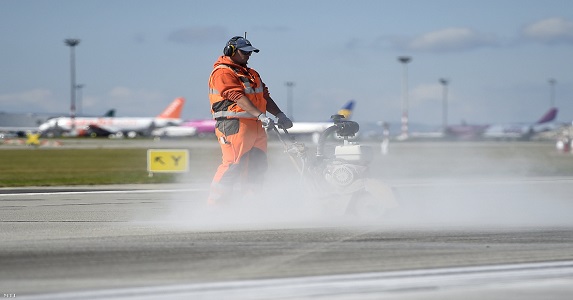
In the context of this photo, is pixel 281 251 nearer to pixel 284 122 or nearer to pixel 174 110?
pixel 284 122

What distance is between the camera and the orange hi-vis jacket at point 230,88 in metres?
10.1

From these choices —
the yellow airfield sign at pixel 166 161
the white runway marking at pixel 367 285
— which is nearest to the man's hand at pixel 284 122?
the white runway marking at pixel 367 285

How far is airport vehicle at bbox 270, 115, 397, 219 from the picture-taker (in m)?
10.0

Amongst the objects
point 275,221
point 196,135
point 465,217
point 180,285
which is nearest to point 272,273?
point 180,285

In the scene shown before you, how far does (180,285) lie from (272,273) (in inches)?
30.4

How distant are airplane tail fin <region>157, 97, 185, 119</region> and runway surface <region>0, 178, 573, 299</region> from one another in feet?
393

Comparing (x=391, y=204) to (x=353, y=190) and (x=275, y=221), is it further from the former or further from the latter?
(x=275, y=221)

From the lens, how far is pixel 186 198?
14578 millimetres

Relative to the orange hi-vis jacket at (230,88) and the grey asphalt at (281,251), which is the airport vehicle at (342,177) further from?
the orange hi-vis jacket at (230,88)

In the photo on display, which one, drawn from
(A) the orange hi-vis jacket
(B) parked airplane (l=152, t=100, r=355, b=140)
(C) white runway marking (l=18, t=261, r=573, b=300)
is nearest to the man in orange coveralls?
(A) the orange hi-vis jacket

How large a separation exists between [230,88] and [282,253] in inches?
132

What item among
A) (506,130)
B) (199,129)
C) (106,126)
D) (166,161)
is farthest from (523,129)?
(166,161)

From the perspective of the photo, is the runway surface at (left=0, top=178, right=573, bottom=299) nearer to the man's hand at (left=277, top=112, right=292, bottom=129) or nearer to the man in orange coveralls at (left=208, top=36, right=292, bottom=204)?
the man in orange coveralls at (left=208, top=36, right=292, bottom=204)

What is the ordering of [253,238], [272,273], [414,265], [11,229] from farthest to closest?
[11,229], [253,238], [414,265], [272,273]
